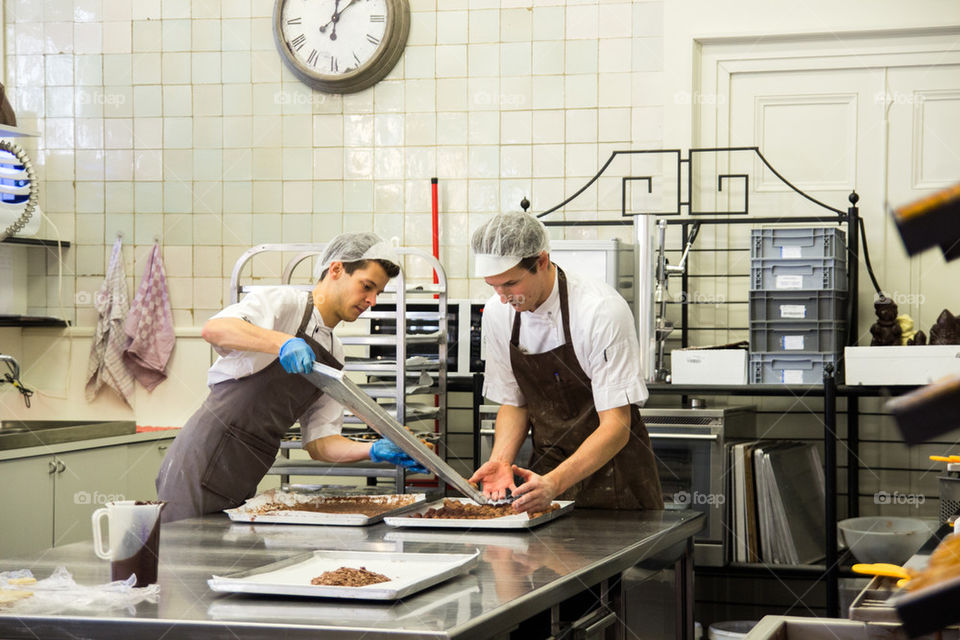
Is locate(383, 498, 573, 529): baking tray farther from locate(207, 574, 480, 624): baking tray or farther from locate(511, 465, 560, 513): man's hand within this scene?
locate(207, 574, 480, 624): baking tray

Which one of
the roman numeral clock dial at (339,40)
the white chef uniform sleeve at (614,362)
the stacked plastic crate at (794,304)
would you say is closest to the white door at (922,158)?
the stacked plastic crate at (794,304)

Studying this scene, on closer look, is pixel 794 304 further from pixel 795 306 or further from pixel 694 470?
pixel 694 470

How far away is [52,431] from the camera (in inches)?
149

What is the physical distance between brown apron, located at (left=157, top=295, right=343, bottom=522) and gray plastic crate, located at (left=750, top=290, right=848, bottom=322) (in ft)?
6.33

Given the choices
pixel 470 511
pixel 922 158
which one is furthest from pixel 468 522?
pixel 922 158

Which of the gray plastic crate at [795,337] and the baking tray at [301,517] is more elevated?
the gray plastic crate at [795,337]

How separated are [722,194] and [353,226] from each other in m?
1.68

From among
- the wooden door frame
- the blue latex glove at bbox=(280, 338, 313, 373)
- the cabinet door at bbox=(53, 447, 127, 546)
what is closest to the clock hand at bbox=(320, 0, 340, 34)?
the wooden door frame

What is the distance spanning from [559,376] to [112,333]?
110 inches

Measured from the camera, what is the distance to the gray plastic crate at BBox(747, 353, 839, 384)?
3.82 metres

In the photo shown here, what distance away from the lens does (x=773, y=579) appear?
4.16 meters

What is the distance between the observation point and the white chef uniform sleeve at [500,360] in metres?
2.86

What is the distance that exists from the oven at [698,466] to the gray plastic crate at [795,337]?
0.31m

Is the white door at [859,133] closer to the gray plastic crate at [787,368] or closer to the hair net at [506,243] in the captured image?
the gray plastic crate at [787,368]
